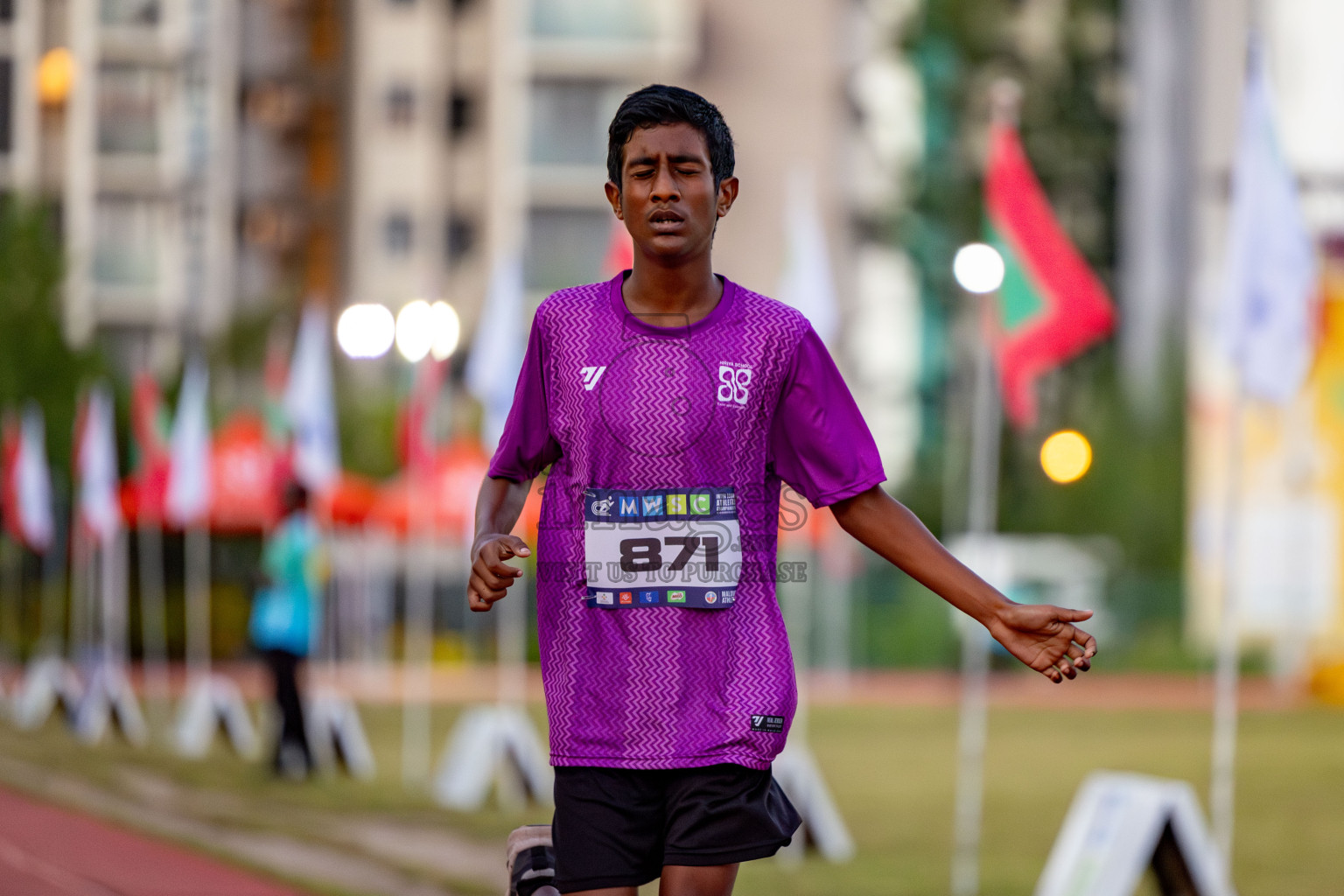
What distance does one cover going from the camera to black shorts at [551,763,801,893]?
363 centimetres

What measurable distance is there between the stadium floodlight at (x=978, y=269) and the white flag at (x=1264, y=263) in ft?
4.49

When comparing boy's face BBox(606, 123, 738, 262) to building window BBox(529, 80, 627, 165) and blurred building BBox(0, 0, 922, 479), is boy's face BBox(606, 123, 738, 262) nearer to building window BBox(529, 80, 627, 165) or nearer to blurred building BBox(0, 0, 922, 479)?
blurred building BBox(0, 0, 922, 479)

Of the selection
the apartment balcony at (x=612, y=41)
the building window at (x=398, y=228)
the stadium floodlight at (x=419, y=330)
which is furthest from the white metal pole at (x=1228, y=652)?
the building window at (x=398, y=228)

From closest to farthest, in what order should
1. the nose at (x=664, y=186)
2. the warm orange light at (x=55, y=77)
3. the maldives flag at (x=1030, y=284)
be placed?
the nose at (x=664, y=186), the maldives flag at (x=1030, y=284), the warm orange light at (x=55, y=77)

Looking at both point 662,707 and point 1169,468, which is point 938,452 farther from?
point 662,707

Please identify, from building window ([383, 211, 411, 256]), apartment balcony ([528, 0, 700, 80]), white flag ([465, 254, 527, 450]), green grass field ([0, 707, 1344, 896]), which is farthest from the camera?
building window ([383, 211, 411, 256])

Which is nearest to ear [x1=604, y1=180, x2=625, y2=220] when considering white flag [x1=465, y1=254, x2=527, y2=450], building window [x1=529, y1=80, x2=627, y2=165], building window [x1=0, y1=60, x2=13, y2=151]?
white flag [x1=465, y1=254, x2=527, y2=450]

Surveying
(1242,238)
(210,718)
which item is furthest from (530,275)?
(1242,238)

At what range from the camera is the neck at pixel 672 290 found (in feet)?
12.1

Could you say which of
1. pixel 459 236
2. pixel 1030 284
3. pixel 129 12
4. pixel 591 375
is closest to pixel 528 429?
pixel 591 375

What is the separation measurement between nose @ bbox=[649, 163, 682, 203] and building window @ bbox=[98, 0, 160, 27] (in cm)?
5355

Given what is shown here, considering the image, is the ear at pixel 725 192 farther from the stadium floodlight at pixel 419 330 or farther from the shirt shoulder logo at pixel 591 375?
the stadium floodlight at pixel 419 330

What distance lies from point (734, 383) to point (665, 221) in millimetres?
295

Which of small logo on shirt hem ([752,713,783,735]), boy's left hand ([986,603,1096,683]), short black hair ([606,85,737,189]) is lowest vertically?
small logo on shirt hem ([752,713,783,735])
